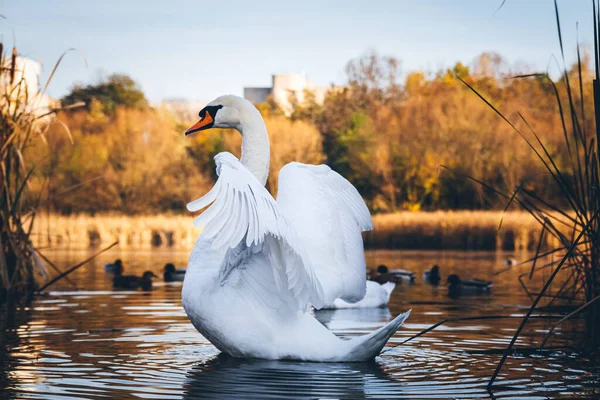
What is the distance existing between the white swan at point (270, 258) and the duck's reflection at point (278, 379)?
0.29 ft

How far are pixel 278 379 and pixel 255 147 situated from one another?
74.8 inches

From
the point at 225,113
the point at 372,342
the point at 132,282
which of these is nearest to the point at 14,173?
the point at 225,113

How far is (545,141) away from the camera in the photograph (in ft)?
125

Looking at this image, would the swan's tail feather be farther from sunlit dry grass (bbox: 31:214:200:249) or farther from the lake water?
sunlit dry grass (bbox: 31:214:200:249)

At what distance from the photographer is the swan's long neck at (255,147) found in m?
6.79

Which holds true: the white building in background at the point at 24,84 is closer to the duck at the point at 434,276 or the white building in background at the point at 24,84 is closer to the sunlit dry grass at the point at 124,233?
the duck at the point at 434,276

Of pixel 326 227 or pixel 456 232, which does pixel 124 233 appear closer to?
pixel 456 232

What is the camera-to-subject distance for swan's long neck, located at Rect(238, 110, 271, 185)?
6.79 metres

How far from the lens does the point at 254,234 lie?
494 cm

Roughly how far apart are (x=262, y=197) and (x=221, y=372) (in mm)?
1321

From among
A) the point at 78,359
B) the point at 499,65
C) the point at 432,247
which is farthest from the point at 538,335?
the point at 499,65

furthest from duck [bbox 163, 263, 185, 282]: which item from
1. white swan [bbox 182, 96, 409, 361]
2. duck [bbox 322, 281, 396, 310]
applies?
white swan [bbox 182, 96, 409, 361]

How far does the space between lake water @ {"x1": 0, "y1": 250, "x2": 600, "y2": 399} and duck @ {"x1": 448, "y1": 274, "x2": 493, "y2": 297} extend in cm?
227

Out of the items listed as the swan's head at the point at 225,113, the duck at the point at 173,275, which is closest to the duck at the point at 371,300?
the swan's head at the point at 225,113
